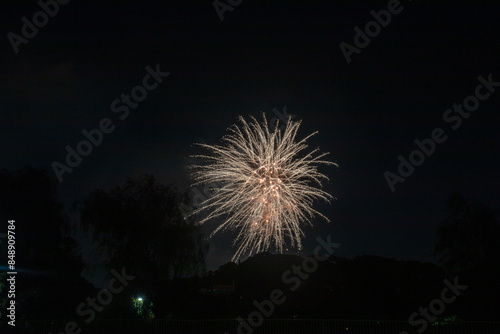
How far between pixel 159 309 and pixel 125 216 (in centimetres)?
679

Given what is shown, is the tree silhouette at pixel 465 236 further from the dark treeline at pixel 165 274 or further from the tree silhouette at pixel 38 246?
the tree silhouette at pixel 38 246

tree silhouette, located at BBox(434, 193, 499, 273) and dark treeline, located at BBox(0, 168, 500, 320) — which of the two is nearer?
dark treeline, located at BBox(0, 168, 500, 320)

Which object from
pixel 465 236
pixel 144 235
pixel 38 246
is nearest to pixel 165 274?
pixel 144 235

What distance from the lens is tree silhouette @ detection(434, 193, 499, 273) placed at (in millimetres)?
37250

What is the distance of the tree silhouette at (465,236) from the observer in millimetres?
Answer: 37250

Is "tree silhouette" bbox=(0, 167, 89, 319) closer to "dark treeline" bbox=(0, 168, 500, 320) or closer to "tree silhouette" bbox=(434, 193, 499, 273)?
"dark treeline" bbox=(0, 168, 500, 320)

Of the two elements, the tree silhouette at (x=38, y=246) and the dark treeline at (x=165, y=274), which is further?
the tree silhouette at (x=38, y=246)

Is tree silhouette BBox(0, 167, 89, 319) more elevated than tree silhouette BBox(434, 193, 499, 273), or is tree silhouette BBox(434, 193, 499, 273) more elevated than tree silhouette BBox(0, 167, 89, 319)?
tree silhouette BBox(0, 167, 89, 319)

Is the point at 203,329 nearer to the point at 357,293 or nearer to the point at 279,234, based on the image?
the point at 279,234

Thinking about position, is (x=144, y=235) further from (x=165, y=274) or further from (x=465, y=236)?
(x=465, y=236)

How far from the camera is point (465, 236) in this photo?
126 feet

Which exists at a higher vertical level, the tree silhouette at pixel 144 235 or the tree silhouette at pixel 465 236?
the tree silhouette at pixel 144 235

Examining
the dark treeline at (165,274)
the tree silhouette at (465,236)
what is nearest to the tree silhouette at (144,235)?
the dark treeline at (165,274)

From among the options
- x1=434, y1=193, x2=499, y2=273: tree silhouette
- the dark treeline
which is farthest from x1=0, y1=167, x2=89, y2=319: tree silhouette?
x1=434, y1=193, x2=499, y2=273: tree silhouette
